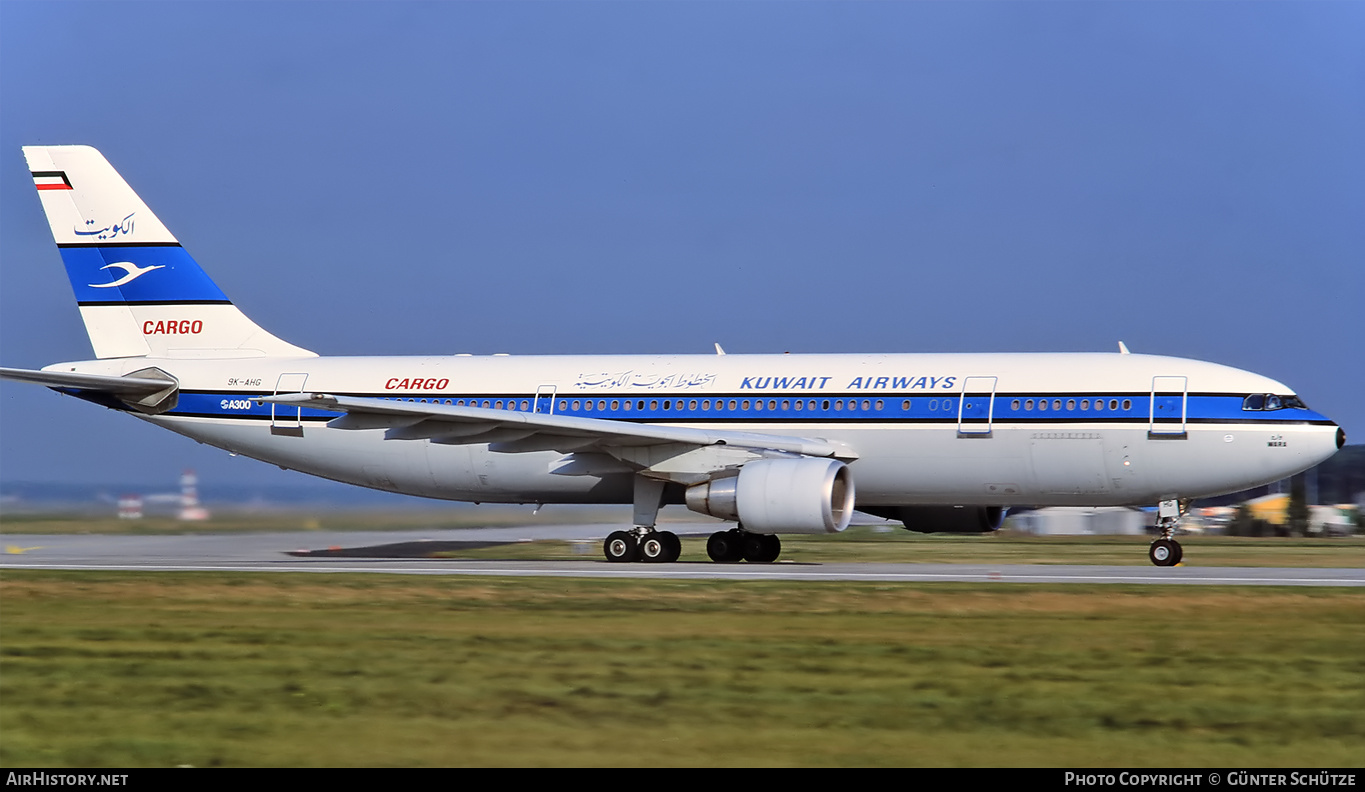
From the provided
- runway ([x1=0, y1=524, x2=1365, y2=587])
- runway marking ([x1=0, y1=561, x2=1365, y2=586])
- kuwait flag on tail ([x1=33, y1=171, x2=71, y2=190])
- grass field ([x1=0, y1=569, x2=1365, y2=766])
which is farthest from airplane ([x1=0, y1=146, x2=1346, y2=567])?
grass field ([x1=0, y1=569, x2=1365, y2=766])

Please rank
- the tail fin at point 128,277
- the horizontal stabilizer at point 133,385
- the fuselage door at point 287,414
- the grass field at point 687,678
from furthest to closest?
the tail fin at point 128,277 < the fuselage door at point 287,414 < the horizontal stabilizer at point 133,385 < the grass field at point 687,678

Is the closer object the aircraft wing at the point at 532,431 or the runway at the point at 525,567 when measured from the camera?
the runway at the point at 525,567

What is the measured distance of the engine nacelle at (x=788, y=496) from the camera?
24484mm

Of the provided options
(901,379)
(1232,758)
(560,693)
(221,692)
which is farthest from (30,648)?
(901,379)

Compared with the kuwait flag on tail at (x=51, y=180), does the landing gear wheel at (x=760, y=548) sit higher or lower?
lower

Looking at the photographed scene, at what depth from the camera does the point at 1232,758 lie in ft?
30.2

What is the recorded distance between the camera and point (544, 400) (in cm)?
2888

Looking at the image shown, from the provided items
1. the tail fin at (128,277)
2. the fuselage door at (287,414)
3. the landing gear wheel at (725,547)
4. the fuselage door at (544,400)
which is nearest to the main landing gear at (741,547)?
the landing gear wheel at (725,547)

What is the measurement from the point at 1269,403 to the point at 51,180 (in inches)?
978

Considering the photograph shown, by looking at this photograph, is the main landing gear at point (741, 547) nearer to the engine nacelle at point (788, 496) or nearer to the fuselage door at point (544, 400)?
the engine nacelle at point (788, 496)

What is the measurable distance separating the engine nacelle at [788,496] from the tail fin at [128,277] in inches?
435

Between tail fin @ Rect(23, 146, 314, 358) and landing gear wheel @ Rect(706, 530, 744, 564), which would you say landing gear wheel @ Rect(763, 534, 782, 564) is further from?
tail fin @ Rect(23, 146, 314, 358)
